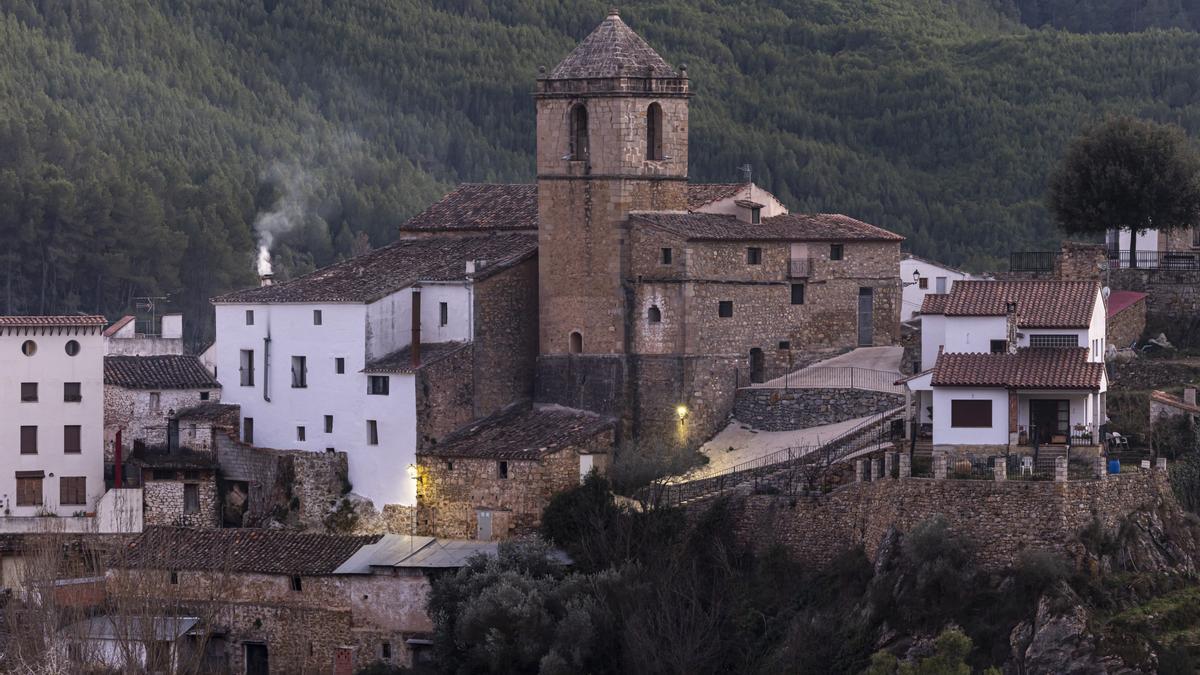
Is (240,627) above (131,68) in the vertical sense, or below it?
below

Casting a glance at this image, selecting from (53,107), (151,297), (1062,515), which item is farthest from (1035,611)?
(53,107)

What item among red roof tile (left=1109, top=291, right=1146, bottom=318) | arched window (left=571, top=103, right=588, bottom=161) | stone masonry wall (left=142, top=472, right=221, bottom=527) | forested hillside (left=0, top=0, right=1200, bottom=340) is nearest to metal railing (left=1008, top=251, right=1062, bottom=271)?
red roof tile (left=1109, top=291, right=1146, bottom=318)

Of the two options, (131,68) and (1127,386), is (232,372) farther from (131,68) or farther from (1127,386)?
(131,68)

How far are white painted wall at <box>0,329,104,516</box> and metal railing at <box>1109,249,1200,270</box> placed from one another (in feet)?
86.7

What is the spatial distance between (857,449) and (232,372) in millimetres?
17982

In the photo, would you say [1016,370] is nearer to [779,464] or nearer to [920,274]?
[779,464]

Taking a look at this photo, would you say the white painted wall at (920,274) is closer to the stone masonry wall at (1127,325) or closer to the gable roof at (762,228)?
the gable roof at (762,228)

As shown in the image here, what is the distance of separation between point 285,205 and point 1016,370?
61789 millimetres

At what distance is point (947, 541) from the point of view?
190 ft

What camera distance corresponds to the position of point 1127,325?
231 ft

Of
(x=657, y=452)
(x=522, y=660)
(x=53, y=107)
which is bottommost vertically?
(x=522, y=660)

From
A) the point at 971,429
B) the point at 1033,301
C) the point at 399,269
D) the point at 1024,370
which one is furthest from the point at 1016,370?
the point at 399,269

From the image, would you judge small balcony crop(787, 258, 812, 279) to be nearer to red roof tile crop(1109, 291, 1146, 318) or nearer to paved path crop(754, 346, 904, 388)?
paved path crop(754, 346, 904, 388)

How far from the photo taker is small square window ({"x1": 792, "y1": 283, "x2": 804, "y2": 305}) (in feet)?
231
